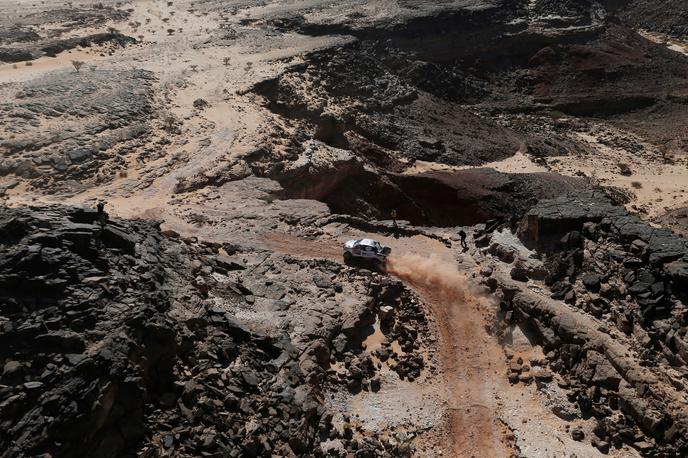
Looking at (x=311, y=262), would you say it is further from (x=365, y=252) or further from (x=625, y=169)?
(x=625, y=169)

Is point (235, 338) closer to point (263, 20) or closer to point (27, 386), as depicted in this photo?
point (27, 386)

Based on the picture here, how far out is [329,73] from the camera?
3953 cm

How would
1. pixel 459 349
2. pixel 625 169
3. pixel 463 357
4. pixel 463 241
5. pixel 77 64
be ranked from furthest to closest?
pixel 625 169 < pixel 77 64 < pixel 463 241 < pixel 459 349 < pixel 463 357

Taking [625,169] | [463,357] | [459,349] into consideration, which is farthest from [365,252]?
[625,169]

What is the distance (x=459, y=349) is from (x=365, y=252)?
539cm

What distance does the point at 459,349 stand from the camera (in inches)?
699

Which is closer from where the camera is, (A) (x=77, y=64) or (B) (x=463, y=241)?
(B) (x=463, y=241)

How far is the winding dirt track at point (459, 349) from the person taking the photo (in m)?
14.9

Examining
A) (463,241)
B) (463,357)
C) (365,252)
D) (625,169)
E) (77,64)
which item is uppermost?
(77,64)

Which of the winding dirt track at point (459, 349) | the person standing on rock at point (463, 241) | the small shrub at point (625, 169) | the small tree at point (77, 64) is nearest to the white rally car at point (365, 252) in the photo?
the winding dirt track at point (459, 349)

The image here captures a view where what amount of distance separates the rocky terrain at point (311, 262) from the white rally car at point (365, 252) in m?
0.64

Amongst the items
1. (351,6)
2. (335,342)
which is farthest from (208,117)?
(351,6)

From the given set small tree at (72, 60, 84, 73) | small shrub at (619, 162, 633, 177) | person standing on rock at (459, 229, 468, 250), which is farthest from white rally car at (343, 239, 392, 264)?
small tree at (72, 60, 84, 73)

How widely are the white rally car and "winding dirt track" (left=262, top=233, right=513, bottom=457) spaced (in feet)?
1.83
